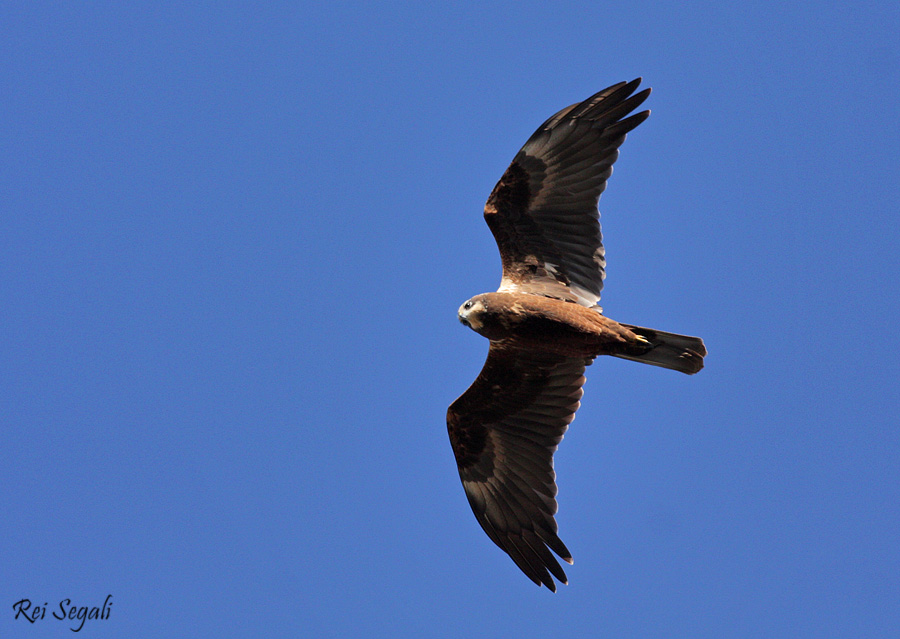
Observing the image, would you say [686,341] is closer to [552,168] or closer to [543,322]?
[543,322]

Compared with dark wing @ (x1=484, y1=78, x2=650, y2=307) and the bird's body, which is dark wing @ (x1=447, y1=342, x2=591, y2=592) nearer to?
the bird's body

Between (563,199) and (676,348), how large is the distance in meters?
2.11

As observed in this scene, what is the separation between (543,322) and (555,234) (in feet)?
3.65

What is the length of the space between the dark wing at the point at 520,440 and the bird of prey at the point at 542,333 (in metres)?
0.01

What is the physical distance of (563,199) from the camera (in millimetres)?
11906

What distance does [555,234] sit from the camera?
12.1m

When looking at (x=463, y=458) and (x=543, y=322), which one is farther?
(x=463, y=458)

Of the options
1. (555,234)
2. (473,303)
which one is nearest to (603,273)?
(555,234)

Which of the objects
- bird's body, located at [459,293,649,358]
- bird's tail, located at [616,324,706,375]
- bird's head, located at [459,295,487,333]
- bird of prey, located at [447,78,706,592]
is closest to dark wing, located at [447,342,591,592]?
bird of prey, located at [447,78,706,592]

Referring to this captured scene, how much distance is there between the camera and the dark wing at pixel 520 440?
1210 cm

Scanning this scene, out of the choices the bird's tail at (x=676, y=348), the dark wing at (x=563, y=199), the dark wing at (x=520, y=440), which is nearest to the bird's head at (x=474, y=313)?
the dark wing at (x=520, y=440)

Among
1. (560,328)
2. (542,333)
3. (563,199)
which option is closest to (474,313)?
(542,333)

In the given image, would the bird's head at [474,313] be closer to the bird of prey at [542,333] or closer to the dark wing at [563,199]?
the bird of prey at [542,333]

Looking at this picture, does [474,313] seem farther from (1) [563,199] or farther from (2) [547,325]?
(1) [563,199]
